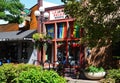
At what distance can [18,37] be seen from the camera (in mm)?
28922

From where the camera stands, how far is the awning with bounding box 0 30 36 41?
93.3 ft

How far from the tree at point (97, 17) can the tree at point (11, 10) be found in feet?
36.7

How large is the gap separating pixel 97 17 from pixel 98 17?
4.0 inches

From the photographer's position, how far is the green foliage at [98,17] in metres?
14.3

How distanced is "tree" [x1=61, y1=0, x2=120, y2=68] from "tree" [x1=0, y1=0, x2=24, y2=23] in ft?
36.7

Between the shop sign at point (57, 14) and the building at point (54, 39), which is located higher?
the shop sign at point (57, 14)

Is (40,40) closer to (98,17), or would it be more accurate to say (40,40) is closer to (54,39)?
(54,39)

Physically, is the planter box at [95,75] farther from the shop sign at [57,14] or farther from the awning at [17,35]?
the awning at [17,35]

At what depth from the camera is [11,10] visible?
27500 mm

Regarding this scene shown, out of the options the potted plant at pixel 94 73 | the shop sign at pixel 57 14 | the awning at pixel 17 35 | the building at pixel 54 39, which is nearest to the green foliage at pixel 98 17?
the potted plant at pixel 94 73

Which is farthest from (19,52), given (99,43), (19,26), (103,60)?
(99,43)

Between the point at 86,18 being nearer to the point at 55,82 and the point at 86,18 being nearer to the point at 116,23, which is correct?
the point at 116,23

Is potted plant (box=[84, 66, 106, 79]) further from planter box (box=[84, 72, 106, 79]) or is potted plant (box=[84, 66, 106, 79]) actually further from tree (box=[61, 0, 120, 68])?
tree (box=[61, 0, 120, 68])

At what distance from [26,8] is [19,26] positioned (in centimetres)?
271
